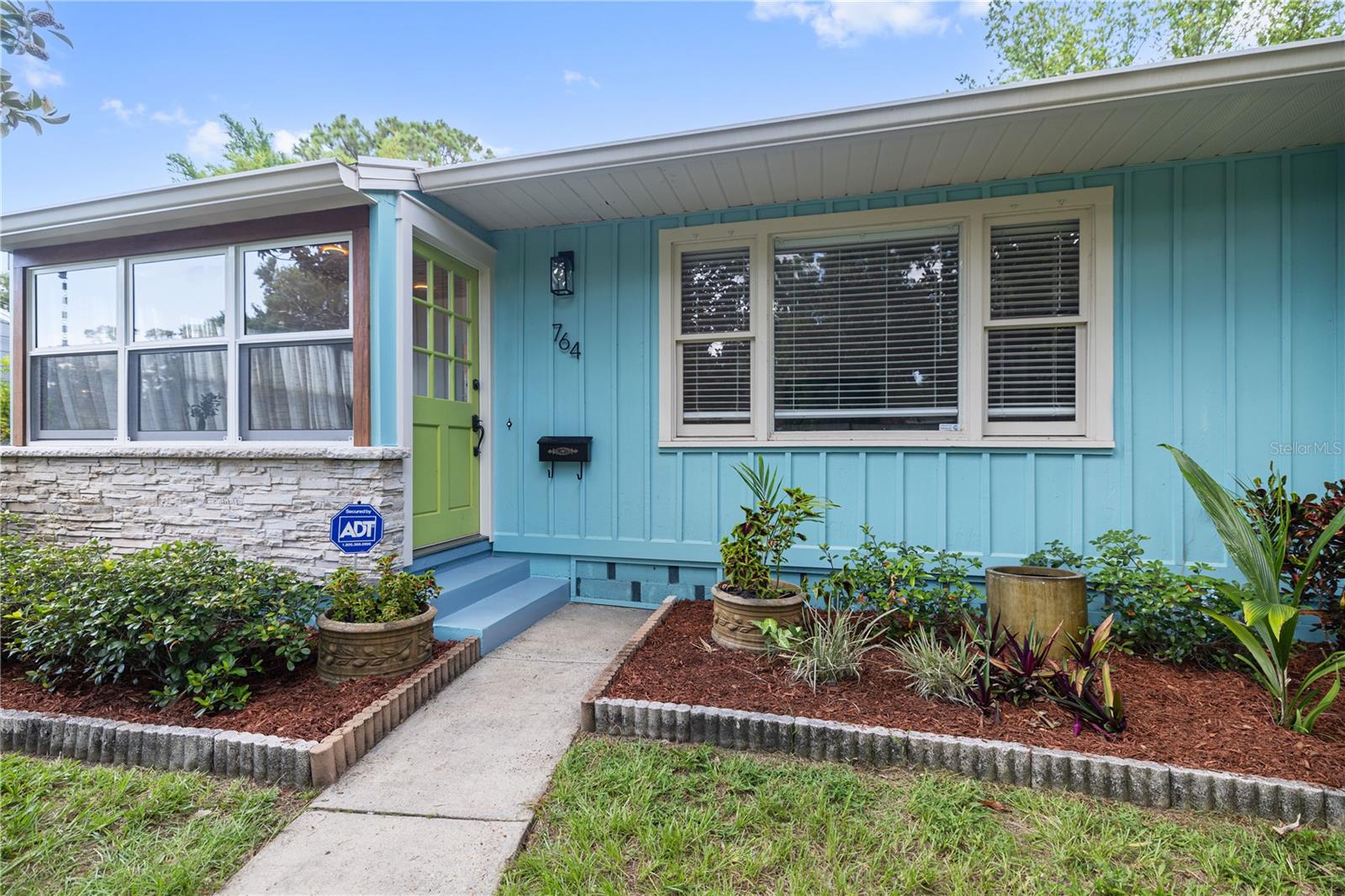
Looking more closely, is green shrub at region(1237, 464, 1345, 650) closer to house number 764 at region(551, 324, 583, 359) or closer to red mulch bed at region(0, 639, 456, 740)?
house number 764 at region(551, 324, 583, 359)

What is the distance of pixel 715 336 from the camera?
3824 millimetres

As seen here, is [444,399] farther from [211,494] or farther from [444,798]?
[444,798]

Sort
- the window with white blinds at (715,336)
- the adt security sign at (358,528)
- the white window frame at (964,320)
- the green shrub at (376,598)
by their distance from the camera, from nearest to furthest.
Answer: the green shrub at (376,598) < the adt security sign at (358,528) < the white window frame at (964,320) < the window with white blinds at (715,336)

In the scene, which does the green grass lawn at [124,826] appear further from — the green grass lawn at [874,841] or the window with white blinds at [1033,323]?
the window with white blinds at [1033,323]

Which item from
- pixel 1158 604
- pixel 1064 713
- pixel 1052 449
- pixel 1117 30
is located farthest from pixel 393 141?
pixel 1064 713

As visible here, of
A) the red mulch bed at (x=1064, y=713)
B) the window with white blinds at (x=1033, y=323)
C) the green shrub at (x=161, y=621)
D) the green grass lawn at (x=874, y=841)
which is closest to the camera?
the green grass lawn at (x=874, y=841)

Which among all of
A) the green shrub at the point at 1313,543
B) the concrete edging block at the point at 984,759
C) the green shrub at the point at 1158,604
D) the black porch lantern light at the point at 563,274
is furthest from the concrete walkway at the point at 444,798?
the green shrub at the point at 1313,543

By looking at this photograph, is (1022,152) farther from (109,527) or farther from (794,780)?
(109,527)

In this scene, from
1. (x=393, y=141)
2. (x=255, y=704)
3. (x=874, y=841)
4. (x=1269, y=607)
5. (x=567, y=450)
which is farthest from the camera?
(x=393, y=141)

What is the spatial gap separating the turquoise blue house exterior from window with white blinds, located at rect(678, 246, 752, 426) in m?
0.02

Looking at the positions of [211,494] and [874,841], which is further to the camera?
[211,494]

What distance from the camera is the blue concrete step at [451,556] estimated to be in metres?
3.42

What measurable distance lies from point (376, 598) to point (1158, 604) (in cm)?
367

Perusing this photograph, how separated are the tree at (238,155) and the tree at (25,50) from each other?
51.1 feet
